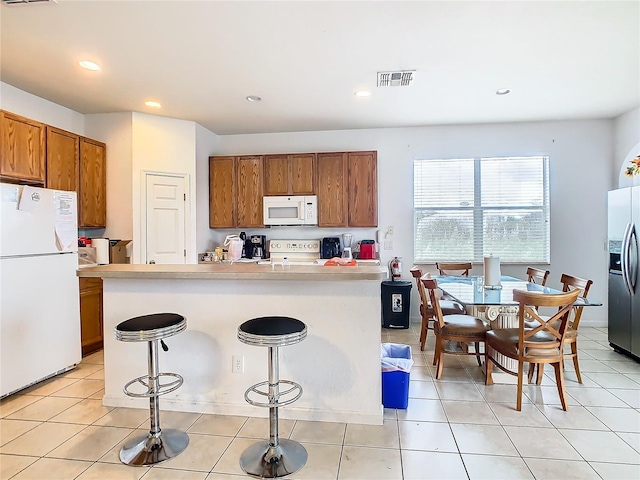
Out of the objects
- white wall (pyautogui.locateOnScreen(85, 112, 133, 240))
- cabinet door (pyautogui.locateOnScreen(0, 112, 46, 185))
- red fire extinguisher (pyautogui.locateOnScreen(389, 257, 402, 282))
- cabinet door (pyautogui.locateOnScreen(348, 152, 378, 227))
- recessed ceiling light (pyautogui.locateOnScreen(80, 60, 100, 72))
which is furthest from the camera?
red fire extinguisher (pyautogui.locateOnScreen(389, 257, 402, 282))

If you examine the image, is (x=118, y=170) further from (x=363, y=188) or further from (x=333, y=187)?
(x=363, y=188)

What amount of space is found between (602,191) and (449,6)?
3.81 m

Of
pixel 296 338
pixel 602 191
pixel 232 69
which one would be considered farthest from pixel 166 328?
pixel 602 191

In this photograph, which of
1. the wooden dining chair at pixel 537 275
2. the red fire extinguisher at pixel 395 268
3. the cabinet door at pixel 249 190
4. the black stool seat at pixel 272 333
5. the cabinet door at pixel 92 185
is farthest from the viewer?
the cabinet door at pixel 249 190

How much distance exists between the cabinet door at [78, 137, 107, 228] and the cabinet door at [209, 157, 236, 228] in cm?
132

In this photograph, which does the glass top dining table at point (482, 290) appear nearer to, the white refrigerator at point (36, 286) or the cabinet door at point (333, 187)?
the cabinet door at point (333, 187)

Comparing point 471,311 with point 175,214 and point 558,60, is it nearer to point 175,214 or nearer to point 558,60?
point 558,60

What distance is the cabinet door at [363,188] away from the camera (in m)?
4.68

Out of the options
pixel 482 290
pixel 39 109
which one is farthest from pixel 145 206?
pixel 482 290

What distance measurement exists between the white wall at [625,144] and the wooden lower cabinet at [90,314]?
20.2 ft

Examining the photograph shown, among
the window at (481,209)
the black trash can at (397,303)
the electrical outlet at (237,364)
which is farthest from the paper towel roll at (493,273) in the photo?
the electrical outlet at (237,364)

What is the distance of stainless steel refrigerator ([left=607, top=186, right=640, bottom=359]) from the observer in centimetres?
327

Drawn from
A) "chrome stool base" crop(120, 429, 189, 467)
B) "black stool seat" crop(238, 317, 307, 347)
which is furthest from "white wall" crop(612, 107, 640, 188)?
"chrome stool base" crop(120, 429, 189, 467)

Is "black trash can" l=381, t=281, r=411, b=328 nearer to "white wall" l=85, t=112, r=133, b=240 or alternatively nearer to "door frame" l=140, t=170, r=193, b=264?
"door frame" l=140, t=170, r=193, b=264
